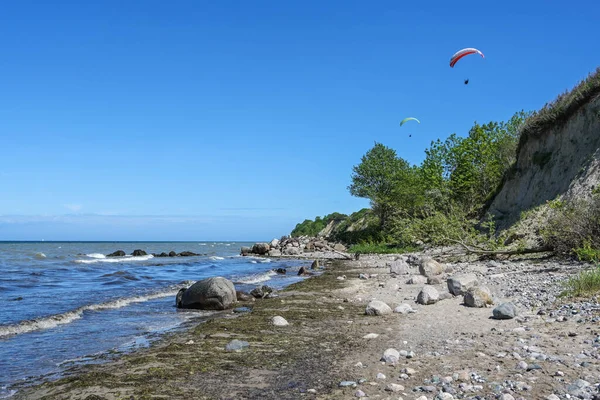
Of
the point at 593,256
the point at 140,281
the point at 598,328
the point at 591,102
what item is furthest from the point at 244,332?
the point at 591,102

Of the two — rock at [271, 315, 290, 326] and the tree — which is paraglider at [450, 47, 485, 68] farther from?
the tree

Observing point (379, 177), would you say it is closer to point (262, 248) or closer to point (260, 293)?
point (262, 248)

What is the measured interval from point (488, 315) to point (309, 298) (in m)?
6.15

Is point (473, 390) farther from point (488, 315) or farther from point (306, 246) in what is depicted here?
point (306, 246)

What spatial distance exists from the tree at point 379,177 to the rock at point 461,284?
38.4m

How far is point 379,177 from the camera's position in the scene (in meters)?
52.5

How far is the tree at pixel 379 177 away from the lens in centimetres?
5156

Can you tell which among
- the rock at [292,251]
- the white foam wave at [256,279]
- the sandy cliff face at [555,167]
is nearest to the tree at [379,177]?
the rock at [292,251]

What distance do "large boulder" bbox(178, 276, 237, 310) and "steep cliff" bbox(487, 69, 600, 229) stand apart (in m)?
15.2

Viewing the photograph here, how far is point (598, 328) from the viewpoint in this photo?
6766 mm

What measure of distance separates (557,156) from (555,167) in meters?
0.70

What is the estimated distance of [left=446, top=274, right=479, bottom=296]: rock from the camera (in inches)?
464

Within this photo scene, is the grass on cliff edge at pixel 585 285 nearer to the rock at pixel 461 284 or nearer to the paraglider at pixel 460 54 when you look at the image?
the rock at pixel 461 284

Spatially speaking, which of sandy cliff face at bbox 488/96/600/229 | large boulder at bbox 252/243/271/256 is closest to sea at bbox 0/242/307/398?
sandy cliff face at bbox 488/96/600/229
